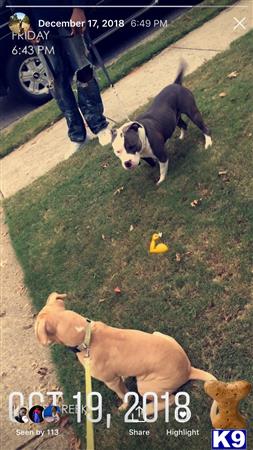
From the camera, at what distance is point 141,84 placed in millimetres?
8391

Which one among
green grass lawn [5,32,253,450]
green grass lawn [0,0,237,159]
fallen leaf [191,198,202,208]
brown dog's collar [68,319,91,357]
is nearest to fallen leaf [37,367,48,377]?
green grass lawn [5,32,253,450]

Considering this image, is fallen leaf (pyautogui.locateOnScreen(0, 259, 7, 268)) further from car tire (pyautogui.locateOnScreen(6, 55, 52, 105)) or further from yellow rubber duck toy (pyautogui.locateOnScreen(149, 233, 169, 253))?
car tire (pyautogui.locateOnScreen(6, 55, 52, 105))

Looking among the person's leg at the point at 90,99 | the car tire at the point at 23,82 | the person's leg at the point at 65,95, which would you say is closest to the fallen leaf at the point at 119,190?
the person's leg at the point at 90,99

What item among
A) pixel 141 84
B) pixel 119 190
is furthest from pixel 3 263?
pixel 141 84

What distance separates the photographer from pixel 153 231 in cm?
544

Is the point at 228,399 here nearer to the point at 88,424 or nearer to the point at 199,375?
the point at 199,375

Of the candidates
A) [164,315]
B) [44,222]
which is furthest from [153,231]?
[44,222]

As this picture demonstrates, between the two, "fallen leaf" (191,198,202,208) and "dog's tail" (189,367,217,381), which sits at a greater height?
"fallen leaf" (191,198,202,208)

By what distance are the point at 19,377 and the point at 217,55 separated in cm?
552

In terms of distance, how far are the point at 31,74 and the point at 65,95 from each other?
7.11 ft

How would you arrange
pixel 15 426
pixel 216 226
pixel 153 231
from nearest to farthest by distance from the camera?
pixel 15 426
pixel 216 226
pixel 153 231

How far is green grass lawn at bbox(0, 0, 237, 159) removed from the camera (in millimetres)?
8539

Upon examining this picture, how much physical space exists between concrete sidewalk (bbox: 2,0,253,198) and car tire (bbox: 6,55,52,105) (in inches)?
40.6

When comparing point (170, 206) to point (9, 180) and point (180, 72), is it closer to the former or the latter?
point (180, 72)
